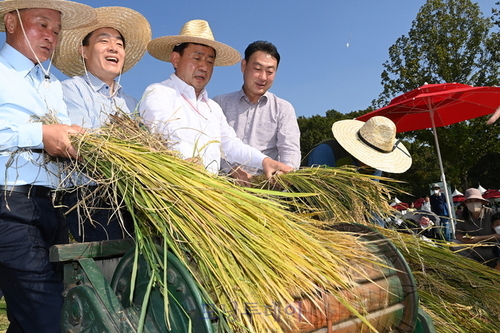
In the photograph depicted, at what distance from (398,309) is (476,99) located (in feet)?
22.3

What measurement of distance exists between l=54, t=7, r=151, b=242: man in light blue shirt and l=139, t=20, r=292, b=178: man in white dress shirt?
0.65 feet

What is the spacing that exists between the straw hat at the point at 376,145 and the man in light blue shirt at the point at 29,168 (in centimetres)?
219

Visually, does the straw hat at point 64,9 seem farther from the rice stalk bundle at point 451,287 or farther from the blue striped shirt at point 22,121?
the rice stalk bundle at point 451,287

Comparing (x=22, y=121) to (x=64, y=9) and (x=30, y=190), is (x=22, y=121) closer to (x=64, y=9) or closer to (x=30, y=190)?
(x=30, y=190)

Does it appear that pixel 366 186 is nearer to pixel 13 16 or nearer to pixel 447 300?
pixel 447 300

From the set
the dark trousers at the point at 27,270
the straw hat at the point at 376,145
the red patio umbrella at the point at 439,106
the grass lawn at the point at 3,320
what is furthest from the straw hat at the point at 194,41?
the red patio umbrella at the point at 439,106

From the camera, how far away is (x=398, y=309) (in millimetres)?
1986

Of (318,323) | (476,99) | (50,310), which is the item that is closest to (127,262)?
(50,310)

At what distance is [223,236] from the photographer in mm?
1601

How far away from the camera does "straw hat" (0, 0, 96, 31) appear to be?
2314 mm

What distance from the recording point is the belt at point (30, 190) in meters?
2.06

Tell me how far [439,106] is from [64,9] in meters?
7.01

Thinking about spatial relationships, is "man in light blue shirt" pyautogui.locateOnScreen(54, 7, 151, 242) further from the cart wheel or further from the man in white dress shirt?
the cart wheel

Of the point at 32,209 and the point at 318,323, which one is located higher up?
the point at 32,209
